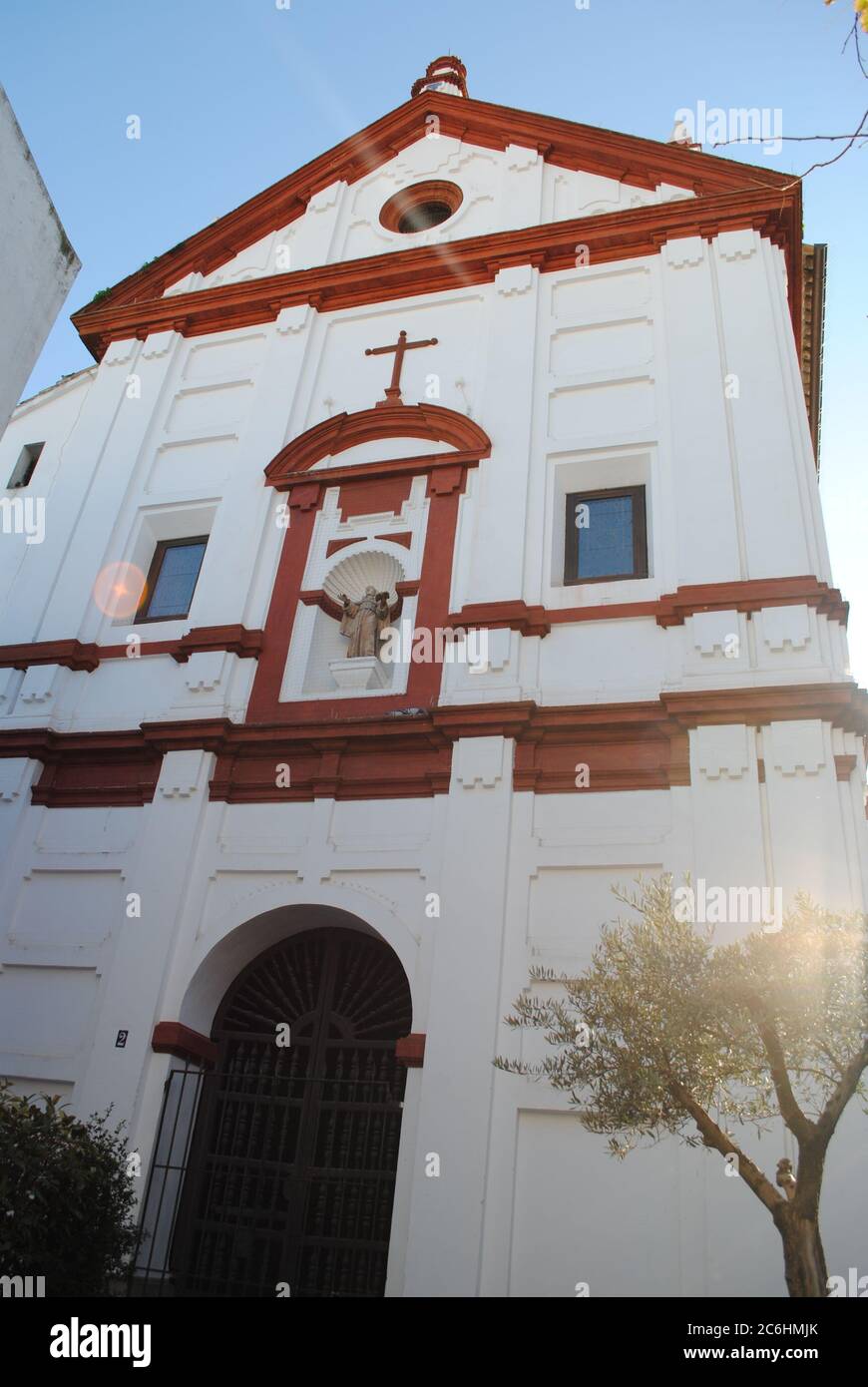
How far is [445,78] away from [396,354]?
28.1 feet

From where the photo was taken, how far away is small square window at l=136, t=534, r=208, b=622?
13.1 meters

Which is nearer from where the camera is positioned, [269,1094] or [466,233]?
[269,1094]

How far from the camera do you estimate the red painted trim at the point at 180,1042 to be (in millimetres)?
9438

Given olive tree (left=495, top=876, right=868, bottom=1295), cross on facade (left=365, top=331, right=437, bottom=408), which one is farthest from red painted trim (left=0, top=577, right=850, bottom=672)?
olive tree (left=495, top=876, right=868, bottom=1295)

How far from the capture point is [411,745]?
33.9 ft

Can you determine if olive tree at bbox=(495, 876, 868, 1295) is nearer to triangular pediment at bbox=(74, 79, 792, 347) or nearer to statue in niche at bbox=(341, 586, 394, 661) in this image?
statue in niche at bbox=(341, 586, 394, 661)

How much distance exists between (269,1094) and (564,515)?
693 centimetres

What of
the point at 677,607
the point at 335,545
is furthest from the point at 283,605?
the point at 677,607

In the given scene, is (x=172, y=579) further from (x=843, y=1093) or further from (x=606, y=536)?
(x=843, y=1093)

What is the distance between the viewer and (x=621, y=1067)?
18.5 feet

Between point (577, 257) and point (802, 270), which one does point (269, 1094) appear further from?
point (802, 270)

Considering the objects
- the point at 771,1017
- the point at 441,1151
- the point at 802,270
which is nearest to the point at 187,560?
the point at 441,1151
